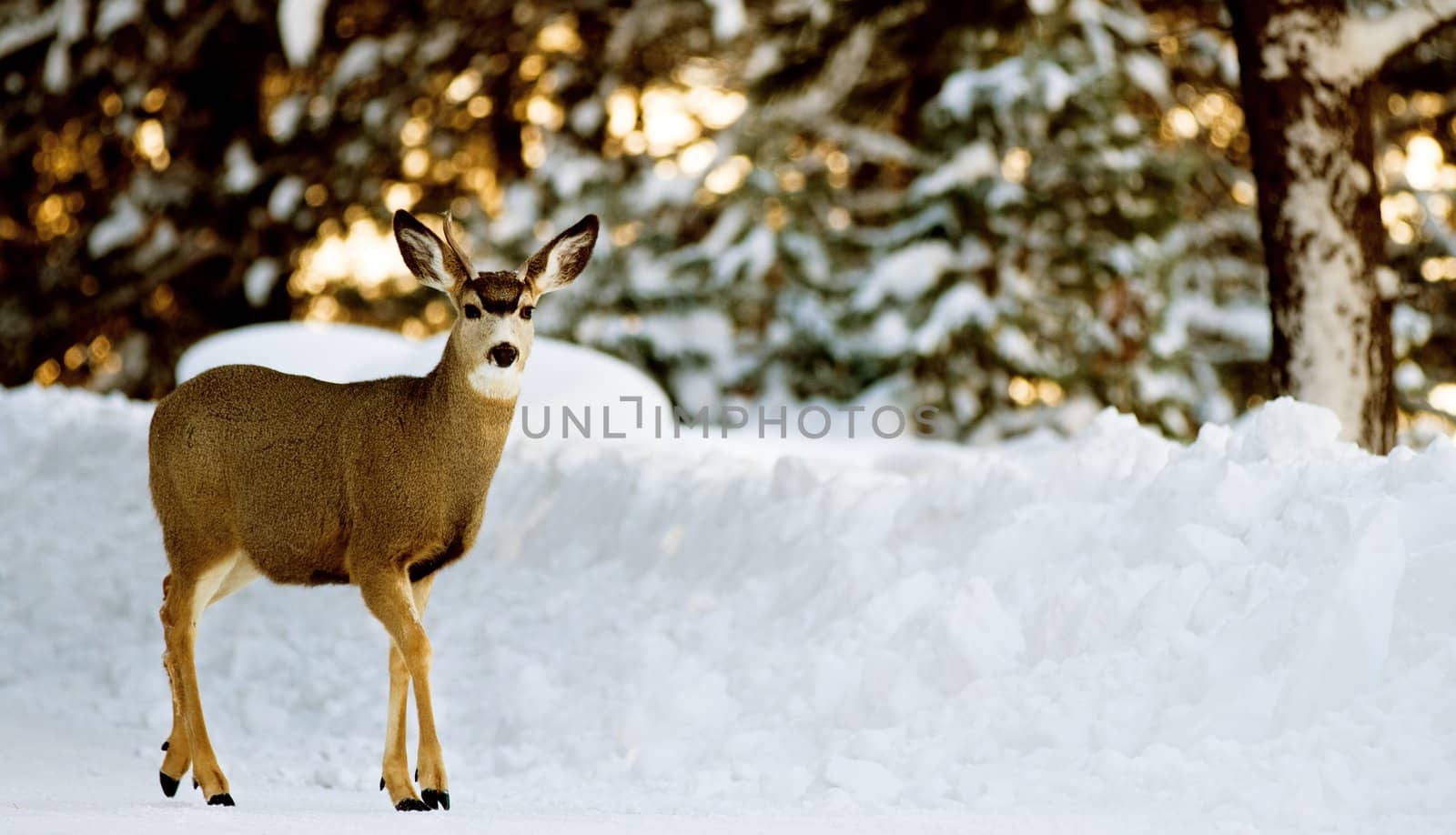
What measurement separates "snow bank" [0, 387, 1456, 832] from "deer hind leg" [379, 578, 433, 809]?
2.24 ft

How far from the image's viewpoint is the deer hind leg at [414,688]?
5.12 m

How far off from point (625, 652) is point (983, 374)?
7574mm

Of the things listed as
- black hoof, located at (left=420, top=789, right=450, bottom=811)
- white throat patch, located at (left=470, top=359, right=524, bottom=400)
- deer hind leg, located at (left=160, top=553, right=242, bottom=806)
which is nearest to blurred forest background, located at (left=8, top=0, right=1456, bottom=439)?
white throat patch, located at (left=470, top=359, right=524, bottom=400)

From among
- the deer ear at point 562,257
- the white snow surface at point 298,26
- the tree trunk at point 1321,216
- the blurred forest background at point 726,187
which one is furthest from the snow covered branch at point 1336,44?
the white snow surface at point 298,26

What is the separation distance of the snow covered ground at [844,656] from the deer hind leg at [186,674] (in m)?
0.20

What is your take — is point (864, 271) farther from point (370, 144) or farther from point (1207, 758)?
point (1207, 758)

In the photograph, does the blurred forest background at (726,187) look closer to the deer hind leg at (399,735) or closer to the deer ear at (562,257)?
the deer ear at (562,257)

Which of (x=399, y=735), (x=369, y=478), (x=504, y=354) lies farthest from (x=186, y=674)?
(x=504, y=354)

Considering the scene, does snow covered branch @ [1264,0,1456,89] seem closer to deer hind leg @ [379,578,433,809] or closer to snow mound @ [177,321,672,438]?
snow mound @ [177,321,672,438]

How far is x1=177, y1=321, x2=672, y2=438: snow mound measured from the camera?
10.5m

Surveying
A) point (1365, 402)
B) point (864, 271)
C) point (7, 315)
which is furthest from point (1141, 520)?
point (7, 315)

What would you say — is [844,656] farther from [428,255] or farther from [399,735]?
[428,255]

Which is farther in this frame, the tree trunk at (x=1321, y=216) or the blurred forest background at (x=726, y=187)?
the blurred forest background at (x=726, y=187)

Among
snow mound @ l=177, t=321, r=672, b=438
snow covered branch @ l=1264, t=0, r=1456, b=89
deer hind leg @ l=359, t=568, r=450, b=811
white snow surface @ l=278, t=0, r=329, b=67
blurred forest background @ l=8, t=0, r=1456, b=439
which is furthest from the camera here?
blurred forest background @ l=8, t=0, r=1456, b=439
